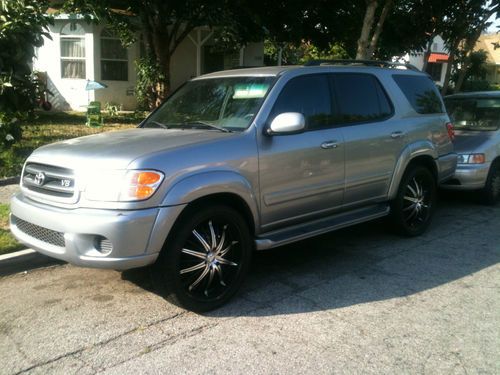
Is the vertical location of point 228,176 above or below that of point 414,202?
above

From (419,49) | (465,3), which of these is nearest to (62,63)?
(419,49)

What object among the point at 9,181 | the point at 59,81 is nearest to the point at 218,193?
the point at 9,181

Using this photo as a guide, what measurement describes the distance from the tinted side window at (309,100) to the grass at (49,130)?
16.7ft

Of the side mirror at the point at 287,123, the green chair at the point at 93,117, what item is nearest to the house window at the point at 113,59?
the green chair at the point at 93,117

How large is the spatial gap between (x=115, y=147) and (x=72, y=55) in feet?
50.1

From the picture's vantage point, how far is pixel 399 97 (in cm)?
608

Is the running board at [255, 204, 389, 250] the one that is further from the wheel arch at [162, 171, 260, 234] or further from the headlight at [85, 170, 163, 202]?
the headlight at [85, 170, 163, 202]

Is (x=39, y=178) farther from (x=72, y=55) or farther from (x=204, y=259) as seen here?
(x=72, y=55)

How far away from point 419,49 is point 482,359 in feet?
39.2

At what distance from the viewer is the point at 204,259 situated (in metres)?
4.21

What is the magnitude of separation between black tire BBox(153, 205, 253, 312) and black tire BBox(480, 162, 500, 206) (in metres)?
4.98

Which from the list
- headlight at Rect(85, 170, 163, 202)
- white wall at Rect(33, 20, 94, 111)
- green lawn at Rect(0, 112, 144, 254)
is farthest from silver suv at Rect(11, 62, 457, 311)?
white wall at Rect(33, 20, 94, 111)

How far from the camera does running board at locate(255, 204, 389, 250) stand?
4625mm

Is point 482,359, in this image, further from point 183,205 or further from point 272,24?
point 272,24
